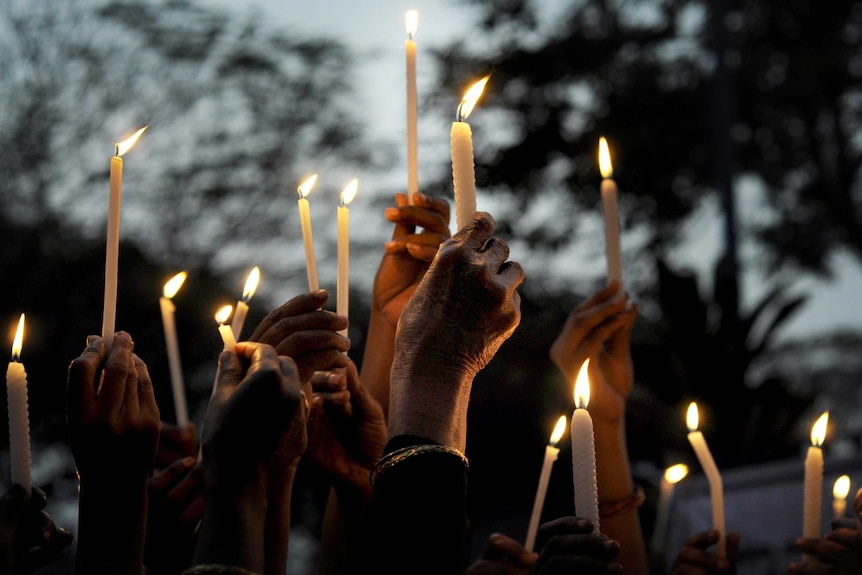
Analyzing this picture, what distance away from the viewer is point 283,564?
199 cm

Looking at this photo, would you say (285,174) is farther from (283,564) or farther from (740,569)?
(283,564)

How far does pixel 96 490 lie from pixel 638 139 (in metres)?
5.69

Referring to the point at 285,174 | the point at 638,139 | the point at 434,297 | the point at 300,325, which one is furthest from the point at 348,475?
the point at 638,139

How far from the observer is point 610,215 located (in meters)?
2.53

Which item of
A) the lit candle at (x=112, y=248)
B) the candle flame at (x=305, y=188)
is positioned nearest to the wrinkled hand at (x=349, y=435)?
the candle flame at (x=305, y=188)

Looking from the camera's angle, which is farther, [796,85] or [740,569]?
[796,85]

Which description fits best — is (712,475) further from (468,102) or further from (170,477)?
(170,477)

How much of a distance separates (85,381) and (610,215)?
1355mm

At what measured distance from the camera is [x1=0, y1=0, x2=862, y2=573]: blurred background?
4.56 m

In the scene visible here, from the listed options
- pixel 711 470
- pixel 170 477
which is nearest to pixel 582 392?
pixel 711 470

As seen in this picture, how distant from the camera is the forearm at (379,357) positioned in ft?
8.27

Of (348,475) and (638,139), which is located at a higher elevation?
(638,139)

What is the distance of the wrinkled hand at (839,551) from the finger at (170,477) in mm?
1323

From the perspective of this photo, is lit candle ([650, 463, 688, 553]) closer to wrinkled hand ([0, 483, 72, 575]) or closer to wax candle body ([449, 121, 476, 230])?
wax candle body ([449, 121, 476, 230])
